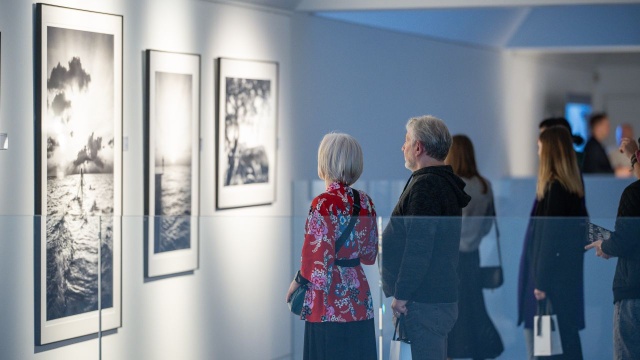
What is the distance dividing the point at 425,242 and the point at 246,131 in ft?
11.2

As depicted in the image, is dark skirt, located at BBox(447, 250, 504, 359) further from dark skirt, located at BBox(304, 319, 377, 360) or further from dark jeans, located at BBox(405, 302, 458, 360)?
dark skirt, located at BBox(304, 319, 377, 360)

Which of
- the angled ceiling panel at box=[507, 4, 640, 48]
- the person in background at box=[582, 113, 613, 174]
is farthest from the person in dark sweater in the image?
the angled ceiling panel at box=[507, 4, 640, 48]

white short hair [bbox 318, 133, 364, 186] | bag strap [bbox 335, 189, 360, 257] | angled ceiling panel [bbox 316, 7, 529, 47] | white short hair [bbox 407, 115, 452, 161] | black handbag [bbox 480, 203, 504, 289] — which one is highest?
angled ceiling panel [bbox 316, 7, 529, 47]

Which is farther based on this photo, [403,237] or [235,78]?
[235,78]

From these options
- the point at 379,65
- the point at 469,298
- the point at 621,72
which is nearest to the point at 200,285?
the point at 469,298

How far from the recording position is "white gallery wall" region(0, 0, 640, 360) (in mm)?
5277

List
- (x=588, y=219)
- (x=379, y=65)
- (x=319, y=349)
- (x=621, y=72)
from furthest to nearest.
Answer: (x=621, y=72) < (x=379, y=65) < (x=588, y=219) < (x=319, y=349)

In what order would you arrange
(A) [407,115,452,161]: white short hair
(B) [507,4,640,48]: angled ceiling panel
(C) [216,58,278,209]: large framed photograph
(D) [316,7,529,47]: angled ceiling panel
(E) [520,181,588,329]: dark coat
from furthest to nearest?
(B) [507,4,640,48]: angled ceiling panel
(D) [316,7,529,47]: angled ceiling panel
(C) [216,58,278,209]: large framed photograph
(E) [520,181,588,329]: dark coat
(A) [407,115,452,161]: white short hair

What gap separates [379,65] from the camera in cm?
1059

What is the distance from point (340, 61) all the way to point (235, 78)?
216 cm

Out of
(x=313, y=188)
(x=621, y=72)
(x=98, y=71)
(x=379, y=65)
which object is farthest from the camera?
(x=621, y=72)

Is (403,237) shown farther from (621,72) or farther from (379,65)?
(621,72)

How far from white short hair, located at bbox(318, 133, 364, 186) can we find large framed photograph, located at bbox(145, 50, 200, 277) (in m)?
1.93

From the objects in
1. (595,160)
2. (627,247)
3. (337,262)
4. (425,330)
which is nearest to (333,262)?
(337,262)
